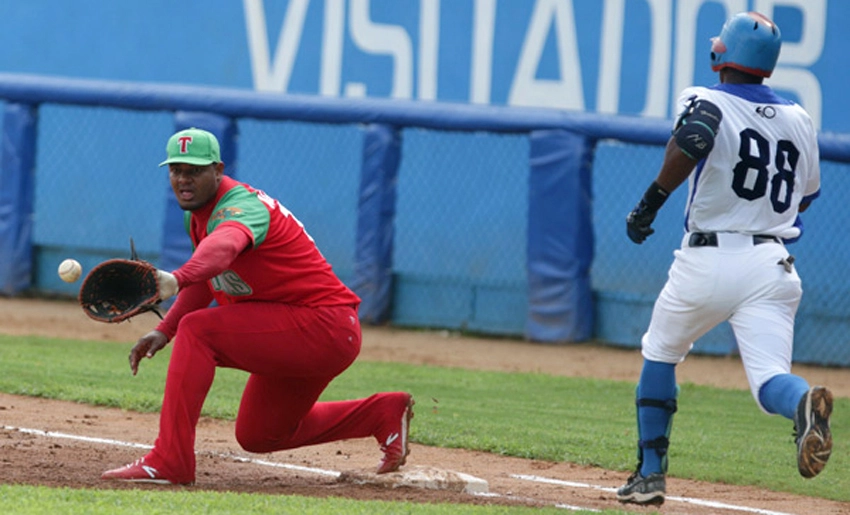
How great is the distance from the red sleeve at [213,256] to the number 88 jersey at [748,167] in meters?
1.67

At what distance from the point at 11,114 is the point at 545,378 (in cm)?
605

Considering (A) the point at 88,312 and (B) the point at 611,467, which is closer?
Answer: (A) the point at 88,312

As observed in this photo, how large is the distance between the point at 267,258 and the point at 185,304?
0.50 metres

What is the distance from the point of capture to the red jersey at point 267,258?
18.1ft

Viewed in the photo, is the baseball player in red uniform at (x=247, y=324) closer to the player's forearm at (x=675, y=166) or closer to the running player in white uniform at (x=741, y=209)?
the running player in white uniform at (x=741, y=209)

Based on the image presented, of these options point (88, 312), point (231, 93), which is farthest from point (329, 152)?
point (88, 312)

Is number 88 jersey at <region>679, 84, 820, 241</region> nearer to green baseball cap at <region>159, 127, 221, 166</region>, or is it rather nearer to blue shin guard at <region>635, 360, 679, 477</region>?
blue shin guard at <region>635, 360, 679, 477</region>

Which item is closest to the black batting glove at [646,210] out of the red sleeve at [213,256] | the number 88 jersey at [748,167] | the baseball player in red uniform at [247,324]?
the number 88 jersey at [748,167]

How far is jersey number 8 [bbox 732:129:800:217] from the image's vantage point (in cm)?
524

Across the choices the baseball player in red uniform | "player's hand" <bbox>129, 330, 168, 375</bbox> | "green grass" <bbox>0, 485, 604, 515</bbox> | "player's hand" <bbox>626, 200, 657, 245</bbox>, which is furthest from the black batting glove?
"player's hand" <bbox>129, 330, 168, 375</bbox>

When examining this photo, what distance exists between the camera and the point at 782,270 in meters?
5.24

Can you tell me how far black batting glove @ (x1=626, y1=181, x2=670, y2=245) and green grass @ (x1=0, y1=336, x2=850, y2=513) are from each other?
177 centimetres

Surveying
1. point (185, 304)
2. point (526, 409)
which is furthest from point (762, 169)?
point (526, 409)

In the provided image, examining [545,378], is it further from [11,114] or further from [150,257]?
[11,114]
